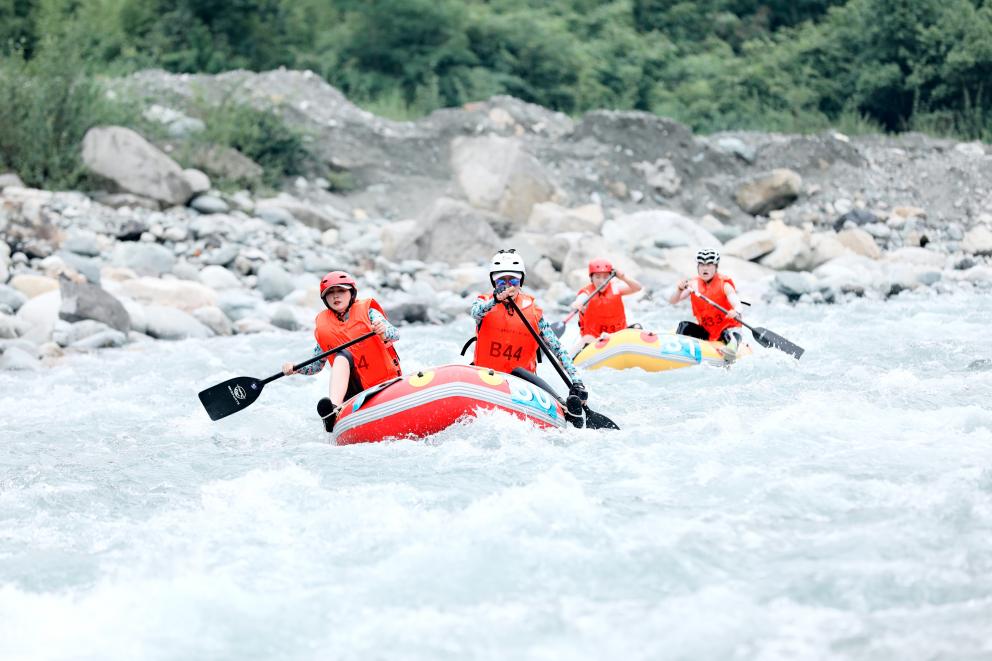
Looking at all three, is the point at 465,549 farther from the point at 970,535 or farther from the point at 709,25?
the point at 709,25

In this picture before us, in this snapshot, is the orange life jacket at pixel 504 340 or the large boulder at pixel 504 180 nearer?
the orange life jacket at pixel 504 340

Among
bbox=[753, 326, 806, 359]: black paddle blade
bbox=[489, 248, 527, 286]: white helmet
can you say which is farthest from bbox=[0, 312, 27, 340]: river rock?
bbox=[753, 326, 806, 359]: black paddle blade

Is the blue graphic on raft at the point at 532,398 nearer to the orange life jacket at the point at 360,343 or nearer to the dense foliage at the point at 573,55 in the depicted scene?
the orange life jacket at the point at 360,343

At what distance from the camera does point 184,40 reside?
82.5ft

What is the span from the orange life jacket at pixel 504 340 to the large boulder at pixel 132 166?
32.0 ft

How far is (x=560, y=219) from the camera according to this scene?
58.0ft

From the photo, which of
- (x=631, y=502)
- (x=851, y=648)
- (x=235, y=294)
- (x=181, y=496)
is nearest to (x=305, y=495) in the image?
(x=181, y=496)

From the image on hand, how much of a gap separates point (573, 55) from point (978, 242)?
12.4 m

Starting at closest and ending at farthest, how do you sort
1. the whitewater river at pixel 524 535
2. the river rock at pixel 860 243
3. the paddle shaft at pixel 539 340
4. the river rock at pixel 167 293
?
the whitewater river at pixel 524 535 < the paddle shaft at pixel 539 340 < the river rock at pixel 167 293 < the river rock at pixel 860 243

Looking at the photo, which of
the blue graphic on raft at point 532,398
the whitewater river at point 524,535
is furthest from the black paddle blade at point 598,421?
the blue graphic on raft at point 532,398

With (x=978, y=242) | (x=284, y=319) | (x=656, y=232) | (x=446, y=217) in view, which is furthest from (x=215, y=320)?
(x=978, y=242)

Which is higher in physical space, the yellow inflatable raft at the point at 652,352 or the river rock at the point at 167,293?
the yellow inflatable raft at the point at 652,352

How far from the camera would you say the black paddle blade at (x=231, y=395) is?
25.3 feet

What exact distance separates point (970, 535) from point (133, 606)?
3421mm
